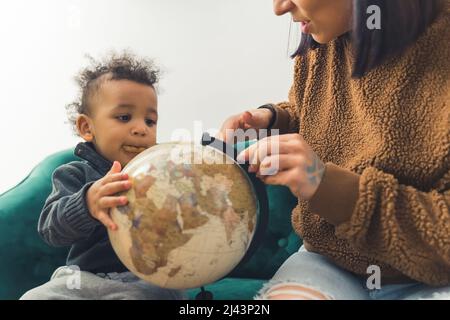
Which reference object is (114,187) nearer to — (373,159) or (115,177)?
(115,177)

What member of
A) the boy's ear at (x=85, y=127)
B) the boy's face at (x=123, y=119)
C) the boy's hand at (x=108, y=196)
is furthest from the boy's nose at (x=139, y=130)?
the boy's hand at (x=108, y=196)

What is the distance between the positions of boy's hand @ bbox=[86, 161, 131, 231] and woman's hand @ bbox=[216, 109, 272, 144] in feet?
0.76

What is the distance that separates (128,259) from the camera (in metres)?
0.63

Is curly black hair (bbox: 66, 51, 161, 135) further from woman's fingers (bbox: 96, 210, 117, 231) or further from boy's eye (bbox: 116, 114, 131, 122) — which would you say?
woman's fingers (bbox: 96, 210, 117, 231)

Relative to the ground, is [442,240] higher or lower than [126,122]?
lower

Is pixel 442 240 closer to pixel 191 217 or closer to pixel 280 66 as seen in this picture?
pixel 191 217

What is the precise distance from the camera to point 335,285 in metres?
A: 0.70

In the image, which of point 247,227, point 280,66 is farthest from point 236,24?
point 247,227

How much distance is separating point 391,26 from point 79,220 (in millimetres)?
548

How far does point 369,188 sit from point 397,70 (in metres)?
0.20

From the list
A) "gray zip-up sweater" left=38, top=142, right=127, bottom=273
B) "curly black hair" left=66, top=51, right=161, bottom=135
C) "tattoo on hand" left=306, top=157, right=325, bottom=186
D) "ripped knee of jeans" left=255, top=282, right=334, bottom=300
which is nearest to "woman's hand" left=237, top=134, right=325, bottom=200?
"tattoo on hand" left=306, top=157, right=325, bottom=186

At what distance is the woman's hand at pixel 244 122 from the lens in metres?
0.84

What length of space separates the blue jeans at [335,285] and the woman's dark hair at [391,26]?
327mm

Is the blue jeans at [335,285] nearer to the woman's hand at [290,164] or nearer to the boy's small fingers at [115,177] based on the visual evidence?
the woman's hand at [290,164]
